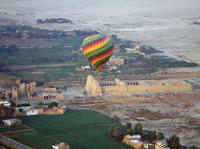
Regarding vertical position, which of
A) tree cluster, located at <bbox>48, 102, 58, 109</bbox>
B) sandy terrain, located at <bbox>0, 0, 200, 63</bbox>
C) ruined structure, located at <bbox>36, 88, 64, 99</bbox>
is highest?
sandy terrain, located at <bbox>0, 0, 200, 63</bbox>

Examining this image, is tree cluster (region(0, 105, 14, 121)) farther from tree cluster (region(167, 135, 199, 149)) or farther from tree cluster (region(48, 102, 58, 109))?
tree cluster (region(167, 135, 199, 149))

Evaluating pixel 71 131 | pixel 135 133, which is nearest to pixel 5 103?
pixel 71 131

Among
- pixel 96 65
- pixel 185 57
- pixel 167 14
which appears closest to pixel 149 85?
pixel 96 65

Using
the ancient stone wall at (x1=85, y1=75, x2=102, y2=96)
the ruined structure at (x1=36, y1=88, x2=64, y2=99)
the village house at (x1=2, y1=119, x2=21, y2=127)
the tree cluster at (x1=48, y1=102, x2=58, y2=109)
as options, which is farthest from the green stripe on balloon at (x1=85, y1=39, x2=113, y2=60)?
the village house at (x1=2, y1=119, x2=21, y2=127)

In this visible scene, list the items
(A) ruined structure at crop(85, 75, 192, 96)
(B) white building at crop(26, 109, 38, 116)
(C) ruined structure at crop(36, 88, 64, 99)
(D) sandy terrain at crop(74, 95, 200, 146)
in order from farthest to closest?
(A) ruined structure at crop(85, 75, 192, 96) → (C) ruined structure at crop(36, 88, 64, 99) → (B) white building at crop(26, 109, 38, 116) → (D) sandy terrain at crop(74, 95, 200, 146)

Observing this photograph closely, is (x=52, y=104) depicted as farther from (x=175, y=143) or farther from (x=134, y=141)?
(x=175, y=143)
